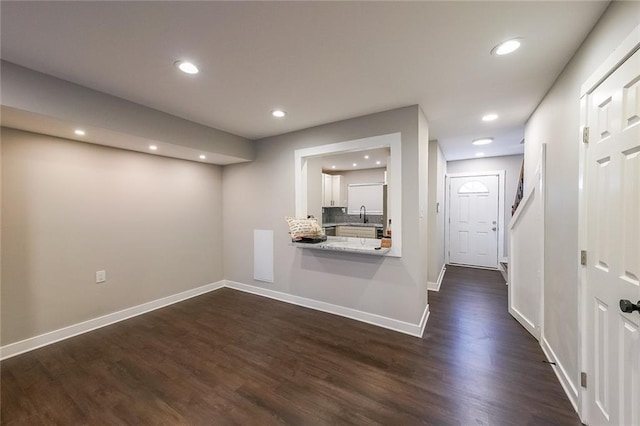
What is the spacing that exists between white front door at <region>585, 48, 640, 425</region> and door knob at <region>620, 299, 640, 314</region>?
1.1 inches

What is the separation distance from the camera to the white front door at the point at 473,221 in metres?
5.54

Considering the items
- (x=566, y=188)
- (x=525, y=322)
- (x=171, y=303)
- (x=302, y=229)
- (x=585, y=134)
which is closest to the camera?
(x=585, y=134)

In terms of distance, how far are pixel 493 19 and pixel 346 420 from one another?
274 cm

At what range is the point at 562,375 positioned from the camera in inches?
77.6

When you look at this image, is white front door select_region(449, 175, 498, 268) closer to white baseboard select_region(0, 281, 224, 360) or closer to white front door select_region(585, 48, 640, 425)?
white front door select_region(585, 48, 640, 425)

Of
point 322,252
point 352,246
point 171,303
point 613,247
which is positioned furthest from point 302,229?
point 613,247

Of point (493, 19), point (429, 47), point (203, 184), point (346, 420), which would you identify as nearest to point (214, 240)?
point (203, 184)

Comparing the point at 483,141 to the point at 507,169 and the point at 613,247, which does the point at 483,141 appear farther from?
the point at 613,247

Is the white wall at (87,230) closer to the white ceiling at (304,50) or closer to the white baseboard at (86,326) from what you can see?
the white baseboard at (86,326)

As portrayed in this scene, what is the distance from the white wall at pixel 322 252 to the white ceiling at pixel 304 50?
52 cm

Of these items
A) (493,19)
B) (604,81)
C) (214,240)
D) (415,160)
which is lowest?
(214,240)

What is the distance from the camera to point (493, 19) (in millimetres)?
1478

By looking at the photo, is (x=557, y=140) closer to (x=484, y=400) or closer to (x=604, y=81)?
(x=604, y=81)

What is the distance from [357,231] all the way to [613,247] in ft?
15.8
